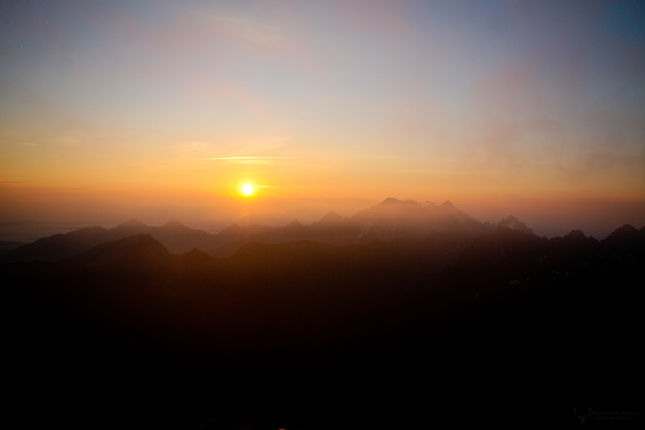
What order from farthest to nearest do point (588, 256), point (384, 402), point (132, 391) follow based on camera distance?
point (588, 256) < point (384, 402) < point (132, 391)

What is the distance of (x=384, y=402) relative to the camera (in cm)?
9656

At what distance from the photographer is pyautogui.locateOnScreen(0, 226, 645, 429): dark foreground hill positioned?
3100 inches

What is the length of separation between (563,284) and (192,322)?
167127 mm

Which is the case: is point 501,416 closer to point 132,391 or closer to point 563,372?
point 563,372

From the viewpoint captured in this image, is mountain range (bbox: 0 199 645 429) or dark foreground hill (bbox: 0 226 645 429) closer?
dark foreground hill (bbox: 0 226 645 429)

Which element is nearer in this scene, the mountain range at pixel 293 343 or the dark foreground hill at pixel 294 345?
the dark foreground hill at pixel 294 345

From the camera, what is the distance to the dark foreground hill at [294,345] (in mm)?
78750

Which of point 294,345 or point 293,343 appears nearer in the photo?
point 294,345

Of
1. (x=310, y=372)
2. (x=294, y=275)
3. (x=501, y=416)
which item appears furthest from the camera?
(x=294, y=275)

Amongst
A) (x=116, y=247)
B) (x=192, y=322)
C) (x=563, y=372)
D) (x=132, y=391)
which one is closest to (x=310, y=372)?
(x=192, y=322)

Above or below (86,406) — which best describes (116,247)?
above

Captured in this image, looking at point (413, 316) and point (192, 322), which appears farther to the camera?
point (413, 316)

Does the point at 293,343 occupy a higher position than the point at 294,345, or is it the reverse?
the point at 293,343

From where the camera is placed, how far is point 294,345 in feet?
445
